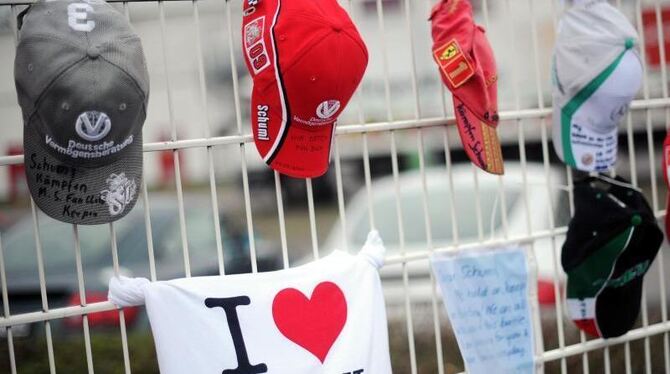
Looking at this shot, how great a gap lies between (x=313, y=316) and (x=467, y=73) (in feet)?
3.12

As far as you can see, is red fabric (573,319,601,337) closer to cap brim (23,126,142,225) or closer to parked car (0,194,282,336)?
cap brim (23,126,142,225)

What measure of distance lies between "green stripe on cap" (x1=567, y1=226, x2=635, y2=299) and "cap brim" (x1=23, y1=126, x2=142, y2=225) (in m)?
1.70

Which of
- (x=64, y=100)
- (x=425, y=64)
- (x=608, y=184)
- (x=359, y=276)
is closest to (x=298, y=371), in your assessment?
(x=359, y=276)

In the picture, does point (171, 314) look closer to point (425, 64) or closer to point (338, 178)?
point (338, 178)

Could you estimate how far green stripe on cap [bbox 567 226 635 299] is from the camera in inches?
126

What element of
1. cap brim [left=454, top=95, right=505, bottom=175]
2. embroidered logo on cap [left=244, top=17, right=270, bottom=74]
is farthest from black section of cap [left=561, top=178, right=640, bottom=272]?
embroidered logo on cap [left=244, top=17, right=270, bottom=74]

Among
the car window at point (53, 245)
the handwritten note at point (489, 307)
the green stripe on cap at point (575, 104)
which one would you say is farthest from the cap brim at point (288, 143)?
the car window at point (53, 245)

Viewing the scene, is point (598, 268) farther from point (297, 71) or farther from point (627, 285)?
point (297, 71)

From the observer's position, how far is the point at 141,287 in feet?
8.20

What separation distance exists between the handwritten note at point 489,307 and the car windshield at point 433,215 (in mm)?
2159

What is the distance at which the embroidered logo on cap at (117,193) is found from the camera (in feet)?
7.70

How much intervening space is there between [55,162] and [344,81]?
0.86 m

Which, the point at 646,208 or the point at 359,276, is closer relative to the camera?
the point at 359,276

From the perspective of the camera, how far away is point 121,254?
544 cm
